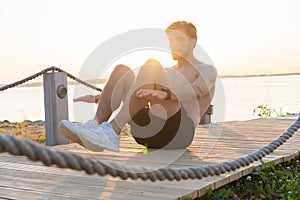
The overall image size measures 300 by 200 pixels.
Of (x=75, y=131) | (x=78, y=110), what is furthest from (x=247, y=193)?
Answer: (x=78, y=110)

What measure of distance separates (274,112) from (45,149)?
7.06m

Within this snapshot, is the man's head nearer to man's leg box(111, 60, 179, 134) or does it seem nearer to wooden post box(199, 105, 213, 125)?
man's leg box(111, 60, 179, 134)

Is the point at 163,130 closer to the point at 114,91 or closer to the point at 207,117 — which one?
the point at 114,91

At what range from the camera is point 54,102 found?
4.13 meters

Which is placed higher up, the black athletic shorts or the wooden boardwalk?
the black athletic shorts

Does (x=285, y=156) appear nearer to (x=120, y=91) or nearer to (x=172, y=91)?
(x=172, y=91)

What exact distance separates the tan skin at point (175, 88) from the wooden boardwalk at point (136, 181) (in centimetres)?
35

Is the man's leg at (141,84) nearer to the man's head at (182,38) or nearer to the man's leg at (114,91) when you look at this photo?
the man's leg at (114,91)

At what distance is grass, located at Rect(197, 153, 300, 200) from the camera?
263 centimetres

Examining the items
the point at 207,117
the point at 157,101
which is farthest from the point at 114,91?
the point at 207,117

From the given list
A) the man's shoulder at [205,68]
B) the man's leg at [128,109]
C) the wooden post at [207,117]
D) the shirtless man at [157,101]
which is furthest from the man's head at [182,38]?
the wooden post at [207,117]

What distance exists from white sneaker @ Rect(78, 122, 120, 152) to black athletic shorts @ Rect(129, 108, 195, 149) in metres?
0.51

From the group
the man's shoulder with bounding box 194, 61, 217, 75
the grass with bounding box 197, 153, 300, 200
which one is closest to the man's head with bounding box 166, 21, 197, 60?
the man's shoulder with bounding box 194, 61, 217, 75

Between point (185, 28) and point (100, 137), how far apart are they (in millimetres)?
1177
